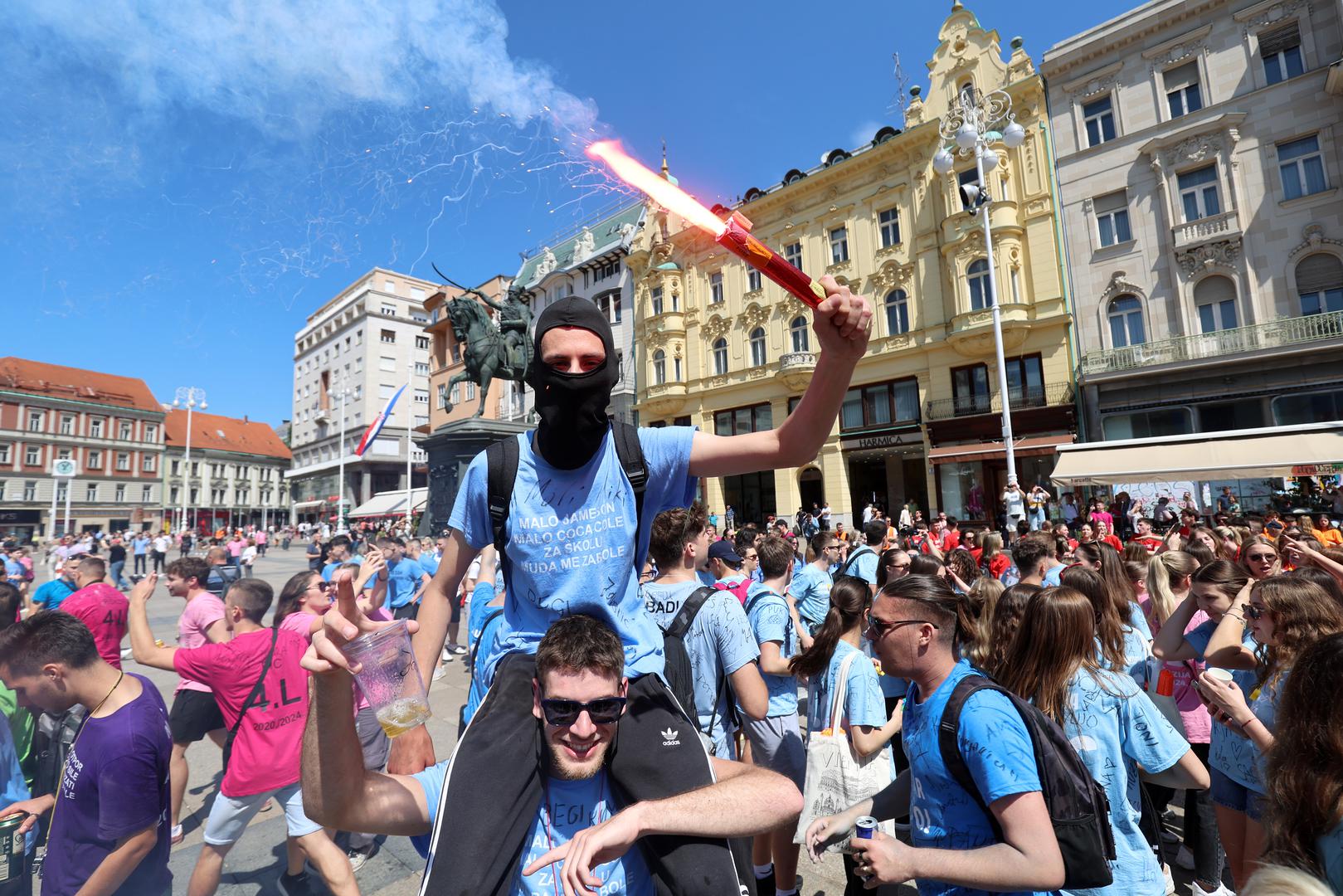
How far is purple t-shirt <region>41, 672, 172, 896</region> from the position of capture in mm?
2824

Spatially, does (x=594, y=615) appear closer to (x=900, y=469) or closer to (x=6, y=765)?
(x=6, y=765)

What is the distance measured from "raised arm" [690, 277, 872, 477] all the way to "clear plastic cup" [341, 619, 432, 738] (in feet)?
3.08

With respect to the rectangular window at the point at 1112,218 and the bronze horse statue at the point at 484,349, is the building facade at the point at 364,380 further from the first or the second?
the rectangular window at the point at 1112,218

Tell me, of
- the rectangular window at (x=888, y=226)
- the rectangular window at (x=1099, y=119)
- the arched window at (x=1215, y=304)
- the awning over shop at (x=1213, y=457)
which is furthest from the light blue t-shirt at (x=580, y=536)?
the rectangular window at (x=1099, y=119)

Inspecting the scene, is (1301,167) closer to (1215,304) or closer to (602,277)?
(1215,304)

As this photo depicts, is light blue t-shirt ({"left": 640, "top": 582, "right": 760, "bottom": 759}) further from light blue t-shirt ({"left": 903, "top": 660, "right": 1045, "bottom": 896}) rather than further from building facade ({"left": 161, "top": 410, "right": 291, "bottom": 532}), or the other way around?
building facade ({"left": 161, "top": 410, "right": 291, "bottom": 532})

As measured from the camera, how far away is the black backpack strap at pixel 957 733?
1972 millimetres

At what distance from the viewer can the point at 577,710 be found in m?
1.62

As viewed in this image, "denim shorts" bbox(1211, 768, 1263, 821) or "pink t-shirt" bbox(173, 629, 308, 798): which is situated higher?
"pink t-shirt" bbox(173, 629, 308, 798)

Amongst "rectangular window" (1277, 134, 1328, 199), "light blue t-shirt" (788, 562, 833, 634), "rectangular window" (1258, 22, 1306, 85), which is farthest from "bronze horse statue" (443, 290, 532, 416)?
"rectangular window" (1258, 22, 1306, 85)

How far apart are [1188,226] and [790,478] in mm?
17400

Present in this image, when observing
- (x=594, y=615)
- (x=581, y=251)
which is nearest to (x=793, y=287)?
(x=594, y=615)

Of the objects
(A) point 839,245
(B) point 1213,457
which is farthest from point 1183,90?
(B) point 1213,457

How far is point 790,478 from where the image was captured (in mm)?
30422
